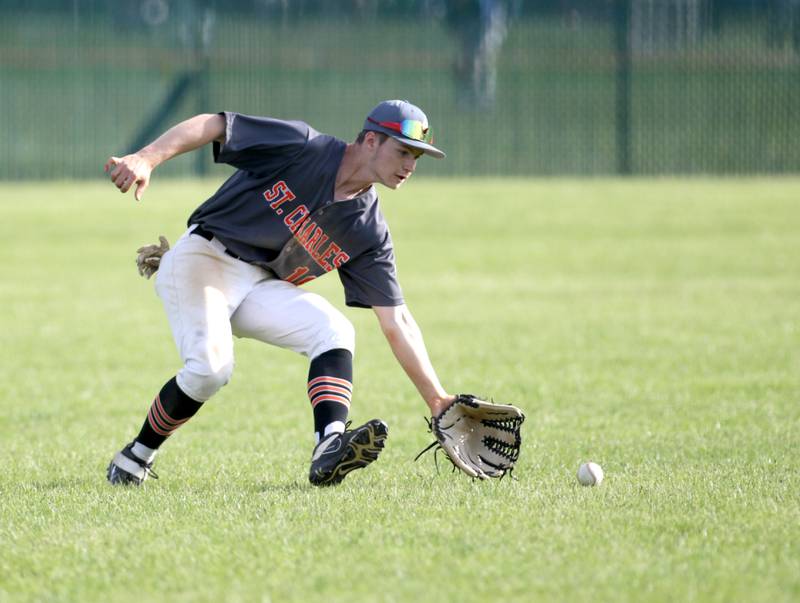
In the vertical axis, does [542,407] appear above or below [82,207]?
above

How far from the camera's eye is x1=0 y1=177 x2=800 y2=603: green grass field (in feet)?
13.7

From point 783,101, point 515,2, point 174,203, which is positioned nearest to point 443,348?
point 174,203

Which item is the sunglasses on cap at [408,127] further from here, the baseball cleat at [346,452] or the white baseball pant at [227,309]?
the baseball cleat at [346,452]

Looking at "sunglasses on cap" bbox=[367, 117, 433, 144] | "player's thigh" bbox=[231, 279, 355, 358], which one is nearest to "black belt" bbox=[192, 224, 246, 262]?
"player's thigh" bbox=[231, 279, 355, 358]

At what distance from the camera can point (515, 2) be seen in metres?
22.9

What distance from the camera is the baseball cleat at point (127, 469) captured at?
585cm

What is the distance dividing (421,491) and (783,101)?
19.8 meters

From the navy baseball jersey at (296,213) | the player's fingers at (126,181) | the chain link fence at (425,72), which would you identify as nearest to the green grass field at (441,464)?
the navy baseball jersey at (296,213)

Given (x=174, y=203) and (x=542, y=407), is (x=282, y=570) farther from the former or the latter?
(x=174, y=203)

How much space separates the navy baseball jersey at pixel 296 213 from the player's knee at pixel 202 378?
563mm

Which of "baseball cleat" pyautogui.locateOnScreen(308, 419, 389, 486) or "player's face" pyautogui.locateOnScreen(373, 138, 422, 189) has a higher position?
"player's face" pyautogui.locateOnScreen(373, 138, 422, 189)

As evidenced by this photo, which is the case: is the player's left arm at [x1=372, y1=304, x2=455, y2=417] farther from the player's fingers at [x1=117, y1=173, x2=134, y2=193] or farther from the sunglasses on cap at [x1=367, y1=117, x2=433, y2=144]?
the player's fingers at [x1=117, y1=173, x2=134, y2=193]

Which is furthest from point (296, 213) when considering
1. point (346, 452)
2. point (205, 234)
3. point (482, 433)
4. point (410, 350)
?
point (482, 433)

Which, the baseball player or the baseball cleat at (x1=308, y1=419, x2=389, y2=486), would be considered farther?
the baseball player
